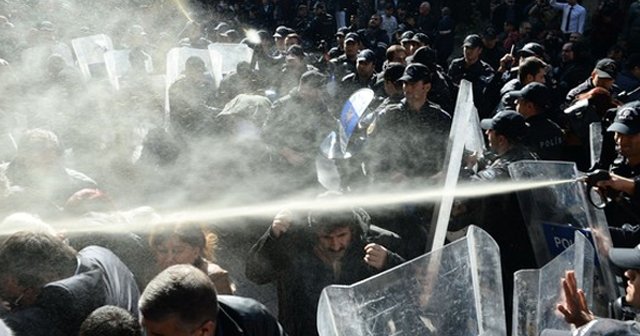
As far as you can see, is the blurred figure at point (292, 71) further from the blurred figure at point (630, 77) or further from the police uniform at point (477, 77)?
the blurred figure at point (630, 77)

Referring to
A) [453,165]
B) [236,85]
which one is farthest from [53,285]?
[236,85]

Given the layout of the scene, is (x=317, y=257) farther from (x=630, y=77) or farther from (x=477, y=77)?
(x=477, y=77)

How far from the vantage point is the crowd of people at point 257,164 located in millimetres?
2512

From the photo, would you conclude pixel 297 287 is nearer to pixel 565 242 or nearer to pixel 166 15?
pixel 565 242

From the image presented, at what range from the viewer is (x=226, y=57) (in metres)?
8.15

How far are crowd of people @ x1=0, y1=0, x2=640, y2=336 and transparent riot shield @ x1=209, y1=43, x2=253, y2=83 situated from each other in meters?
0.20

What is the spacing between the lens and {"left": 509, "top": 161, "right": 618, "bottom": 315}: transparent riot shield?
2752 mm

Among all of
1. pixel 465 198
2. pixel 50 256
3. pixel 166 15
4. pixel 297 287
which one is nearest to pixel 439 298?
pixel 297 287

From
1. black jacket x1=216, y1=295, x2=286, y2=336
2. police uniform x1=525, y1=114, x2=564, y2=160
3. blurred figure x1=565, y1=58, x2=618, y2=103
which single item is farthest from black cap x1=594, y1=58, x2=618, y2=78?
black jacket x1=216, y1=295, x2=286, y2=336

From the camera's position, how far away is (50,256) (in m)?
2.55

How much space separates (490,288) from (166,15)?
1427 cm

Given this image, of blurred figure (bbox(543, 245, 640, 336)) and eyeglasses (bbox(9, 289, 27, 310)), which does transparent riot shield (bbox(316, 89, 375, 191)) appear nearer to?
blurred figure (bbox(543, 245, 640, 336))

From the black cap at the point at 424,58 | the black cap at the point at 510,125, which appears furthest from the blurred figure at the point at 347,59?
the black cap at the point at 510,125

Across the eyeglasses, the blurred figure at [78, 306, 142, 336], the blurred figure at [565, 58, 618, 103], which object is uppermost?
the blurred figure at [565, 58, 618, 103]
